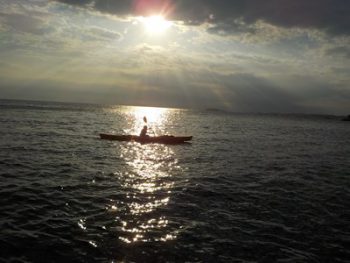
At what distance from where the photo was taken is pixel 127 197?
15672mm

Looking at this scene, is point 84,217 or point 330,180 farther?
point 330,180

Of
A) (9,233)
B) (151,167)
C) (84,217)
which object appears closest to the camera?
(9,233)

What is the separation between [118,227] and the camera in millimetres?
11891

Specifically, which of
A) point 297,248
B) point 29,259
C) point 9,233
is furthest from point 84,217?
point 297,248

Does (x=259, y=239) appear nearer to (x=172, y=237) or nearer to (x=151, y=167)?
(x=172, y=237)

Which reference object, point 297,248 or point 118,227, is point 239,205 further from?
point 118,227

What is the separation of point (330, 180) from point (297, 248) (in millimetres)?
12318

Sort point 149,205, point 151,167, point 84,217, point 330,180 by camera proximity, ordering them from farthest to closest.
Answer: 1. point 151,167
2. point 330,180
3. point 149,205
4. point 84,217

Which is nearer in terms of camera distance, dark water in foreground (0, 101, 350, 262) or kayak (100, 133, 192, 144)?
dark water in foreground (0, 101, 350, 262)

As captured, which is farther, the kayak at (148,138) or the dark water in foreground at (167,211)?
the kayak at (148,138)

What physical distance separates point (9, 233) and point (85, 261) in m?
3.15

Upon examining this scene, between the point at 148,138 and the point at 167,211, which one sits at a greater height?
the point at 148,138

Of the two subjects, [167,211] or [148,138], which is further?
[148,138]

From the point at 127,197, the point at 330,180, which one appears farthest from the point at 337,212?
the point at 127,197
